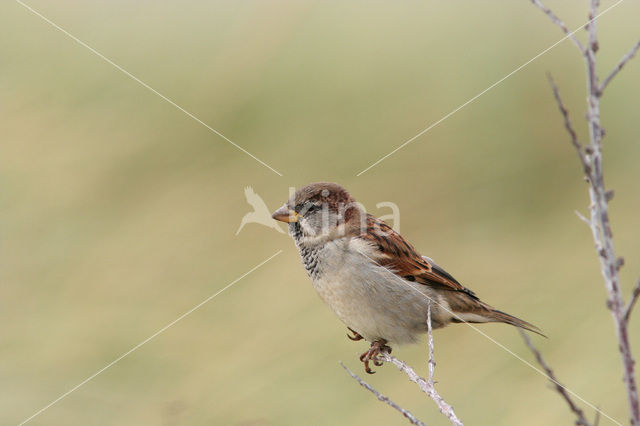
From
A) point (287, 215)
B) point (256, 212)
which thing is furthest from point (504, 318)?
point (256, 212)

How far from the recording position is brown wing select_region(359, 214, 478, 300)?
3.34 meters

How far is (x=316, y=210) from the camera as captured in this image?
10.6 feet

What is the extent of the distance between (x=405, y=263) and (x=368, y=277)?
263mm

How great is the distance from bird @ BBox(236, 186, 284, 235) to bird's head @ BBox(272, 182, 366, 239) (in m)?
1.00

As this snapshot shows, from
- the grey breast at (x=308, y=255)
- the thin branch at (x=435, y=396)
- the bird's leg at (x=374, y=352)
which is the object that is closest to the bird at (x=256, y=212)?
the grey breast at (x=308, y=255)

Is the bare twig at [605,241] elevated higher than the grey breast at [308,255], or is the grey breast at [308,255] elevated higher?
the grey breast at [308,255]

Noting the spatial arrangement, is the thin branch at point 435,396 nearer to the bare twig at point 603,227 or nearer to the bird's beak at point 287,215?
the bare twig at point 603,227

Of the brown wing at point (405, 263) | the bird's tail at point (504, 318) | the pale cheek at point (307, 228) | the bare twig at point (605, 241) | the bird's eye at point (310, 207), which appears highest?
the bird's eye at point (310, 207)

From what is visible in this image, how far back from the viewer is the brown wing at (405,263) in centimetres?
334

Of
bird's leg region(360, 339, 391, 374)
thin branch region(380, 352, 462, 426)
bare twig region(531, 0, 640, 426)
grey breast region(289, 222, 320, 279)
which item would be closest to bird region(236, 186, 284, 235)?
grey breast region(289, 222, 320, 279)

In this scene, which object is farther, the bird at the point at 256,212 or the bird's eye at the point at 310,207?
the bird at the point at 256,212

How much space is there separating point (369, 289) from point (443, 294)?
45 centimetres

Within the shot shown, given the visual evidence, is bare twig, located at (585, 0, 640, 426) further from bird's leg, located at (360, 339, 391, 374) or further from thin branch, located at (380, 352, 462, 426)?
bird's leg, located at (360, 339, 391, 374)

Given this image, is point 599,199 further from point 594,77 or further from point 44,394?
point 44,394
